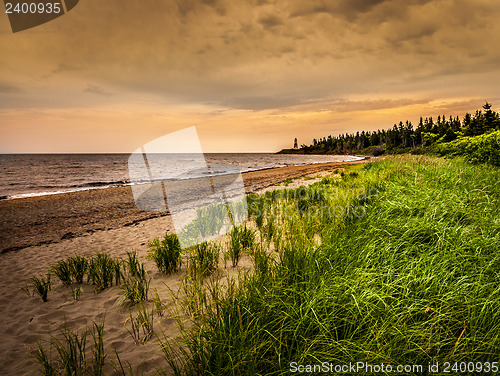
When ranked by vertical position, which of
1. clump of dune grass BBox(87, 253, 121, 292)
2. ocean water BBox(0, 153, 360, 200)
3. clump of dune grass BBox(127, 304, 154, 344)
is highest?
ocean water BBox(0, 153, 360, 200)

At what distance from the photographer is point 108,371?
2.36 meters

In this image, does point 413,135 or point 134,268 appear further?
point 413,135

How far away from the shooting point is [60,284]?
4391 millimetres

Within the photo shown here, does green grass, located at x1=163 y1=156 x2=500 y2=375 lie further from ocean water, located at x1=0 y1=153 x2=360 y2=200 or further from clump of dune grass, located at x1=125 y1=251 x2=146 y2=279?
ocean water, located at x1=0 y1=153 x2=360 y2=200

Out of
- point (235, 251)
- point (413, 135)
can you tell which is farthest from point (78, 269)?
point (413, 135)

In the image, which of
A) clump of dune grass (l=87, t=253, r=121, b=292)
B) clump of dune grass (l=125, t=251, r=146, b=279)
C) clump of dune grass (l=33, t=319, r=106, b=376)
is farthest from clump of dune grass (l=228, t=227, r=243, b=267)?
clump of dune grass (l=33, t=319, r=106, b=376)

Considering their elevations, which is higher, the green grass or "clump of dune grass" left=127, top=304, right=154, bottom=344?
the green grass

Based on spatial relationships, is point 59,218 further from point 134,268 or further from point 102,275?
point 134,268

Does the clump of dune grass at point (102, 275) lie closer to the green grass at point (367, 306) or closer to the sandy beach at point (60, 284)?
the sandy beach at point (60, 284)

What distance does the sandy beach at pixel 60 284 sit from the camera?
2.74 metres

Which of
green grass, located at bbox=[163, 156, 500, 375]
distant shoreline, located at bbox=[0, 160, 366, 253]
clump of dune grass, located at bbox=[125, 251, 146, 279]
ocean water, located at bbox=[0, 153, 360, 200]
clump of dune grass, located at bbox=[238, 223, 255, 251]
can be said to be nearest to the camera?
green grass, located at bbox=[163, 156, 500, 375]

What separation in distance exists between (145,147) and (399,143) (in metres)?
126

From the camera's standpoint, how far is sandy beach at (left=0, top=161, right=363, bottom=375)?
2744 millimetres

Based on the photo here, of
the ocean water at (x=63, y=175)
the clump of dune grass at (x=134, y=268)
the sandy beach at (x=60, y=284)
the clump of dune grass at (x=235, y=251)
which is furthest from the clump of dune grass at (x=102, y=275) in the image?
the ocean water at (x=63, y=175)
